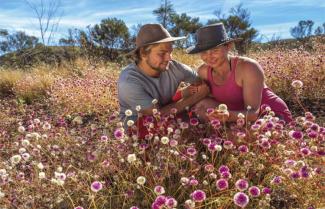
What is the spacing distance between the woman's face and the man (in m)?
0.32

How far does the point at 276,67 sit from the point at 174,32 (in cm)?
1917

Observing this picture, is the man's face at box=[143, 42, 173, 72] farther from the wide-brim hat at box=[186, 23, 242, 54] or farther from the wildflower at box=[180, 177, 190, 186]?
the wildflower at box=[180, 177, 190, 186]

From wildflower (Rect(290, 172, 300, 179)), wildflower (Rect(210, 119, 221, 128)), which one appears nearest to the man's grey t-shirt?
wildflower (Rect(210, 119, 221, 128))

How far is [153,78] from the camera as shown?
173 inches

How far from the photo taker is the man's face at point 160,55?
4211mm

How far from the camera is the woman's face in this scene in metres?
4.17

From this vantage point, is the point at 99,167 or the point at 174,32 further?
the point at 174,32

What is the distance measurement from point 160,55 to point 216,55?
50 centimetres

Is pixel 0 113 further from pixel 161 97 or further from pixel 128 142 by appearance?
pixel 128 142

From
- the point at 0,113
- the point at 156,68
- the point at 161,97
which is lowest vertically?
the point at 0,113

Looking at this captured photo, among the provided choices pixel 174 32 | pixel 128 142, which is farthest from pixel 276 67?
pixel 174 32

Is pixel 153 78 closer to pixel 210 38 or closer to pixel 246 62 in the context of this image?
pixel 210 38

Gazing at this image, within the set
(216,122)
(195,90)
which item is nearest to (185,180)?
(216,122)

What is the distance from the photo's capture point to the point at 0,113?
25.1 feet
